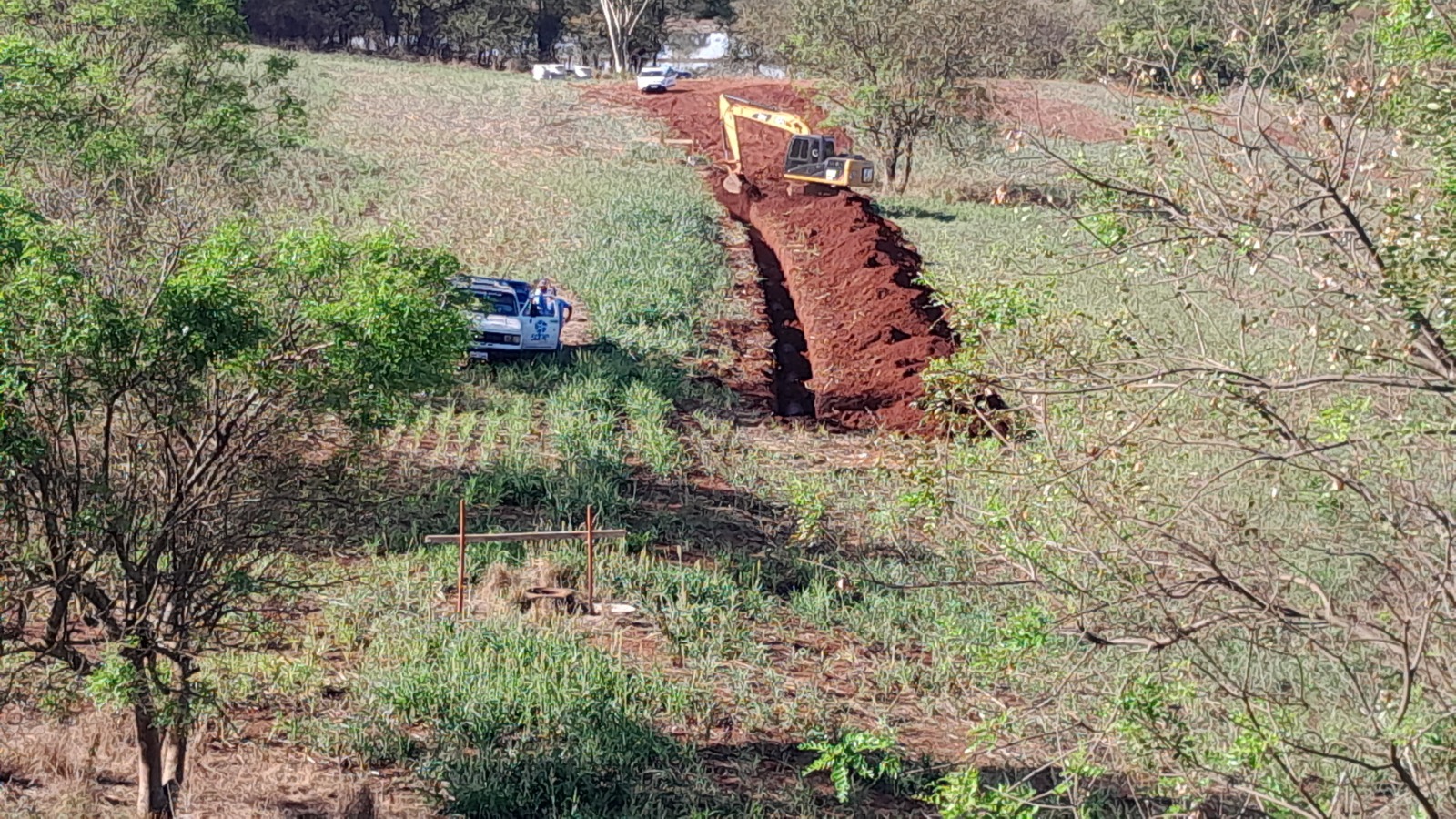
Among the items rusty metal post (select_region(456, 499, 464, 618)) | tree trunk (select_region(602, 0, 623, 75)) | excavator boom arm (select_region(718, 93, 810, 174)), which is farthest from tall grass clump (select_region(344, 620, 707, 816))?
tree trunk (select_region(602, 0, 623, 75))

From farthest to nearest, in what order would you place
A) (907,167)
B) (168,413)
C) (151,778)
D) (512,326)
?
(907,167)
(512,326)
(151,778)
(168,413)

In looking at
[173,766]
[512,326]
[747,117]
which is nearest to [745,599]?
[173,766]

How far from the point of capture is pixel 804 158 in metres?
33.9

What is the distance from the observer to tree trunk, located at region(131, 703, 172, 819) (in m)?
8.39

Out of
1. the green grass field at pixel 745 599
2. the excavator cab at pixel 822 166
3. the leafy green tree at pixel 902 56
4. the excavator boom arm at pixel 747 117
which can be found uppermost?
the leafy green tree at pixel 902 56

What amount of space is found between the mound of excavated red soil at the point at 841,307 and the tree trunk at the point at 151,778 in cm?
803

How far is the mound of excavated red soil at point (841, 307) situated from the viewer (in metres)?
20.8

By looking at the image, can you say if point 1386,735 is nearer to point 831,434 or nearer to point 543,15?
point 831,434

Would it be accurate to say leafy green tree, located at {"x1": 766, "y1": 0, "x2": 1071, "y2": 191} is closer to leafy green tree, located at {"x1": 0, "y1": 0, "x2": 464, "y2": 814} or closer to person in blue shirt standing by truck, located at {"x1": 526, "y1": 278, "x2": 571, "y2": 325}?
person in blue shirt standing by truck, located at {"x1": 526, "y1": 278, "x2": 571, "y2": 325}

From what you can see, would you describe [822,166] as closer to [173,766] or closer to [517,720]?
[517,720]

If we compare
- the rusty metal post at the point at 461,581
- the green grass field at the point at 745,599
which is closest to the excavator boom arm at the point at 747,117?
the green grass field at the point at 745,599

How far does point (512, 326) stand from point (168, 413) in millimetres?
11717

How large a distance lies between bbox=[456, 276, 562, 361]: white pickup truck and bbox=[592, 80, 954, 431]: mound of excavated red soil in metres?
3.87

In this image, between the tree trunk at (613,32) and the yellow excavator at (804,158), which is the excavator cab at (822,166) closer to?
the yellow excavator at (804,158)
